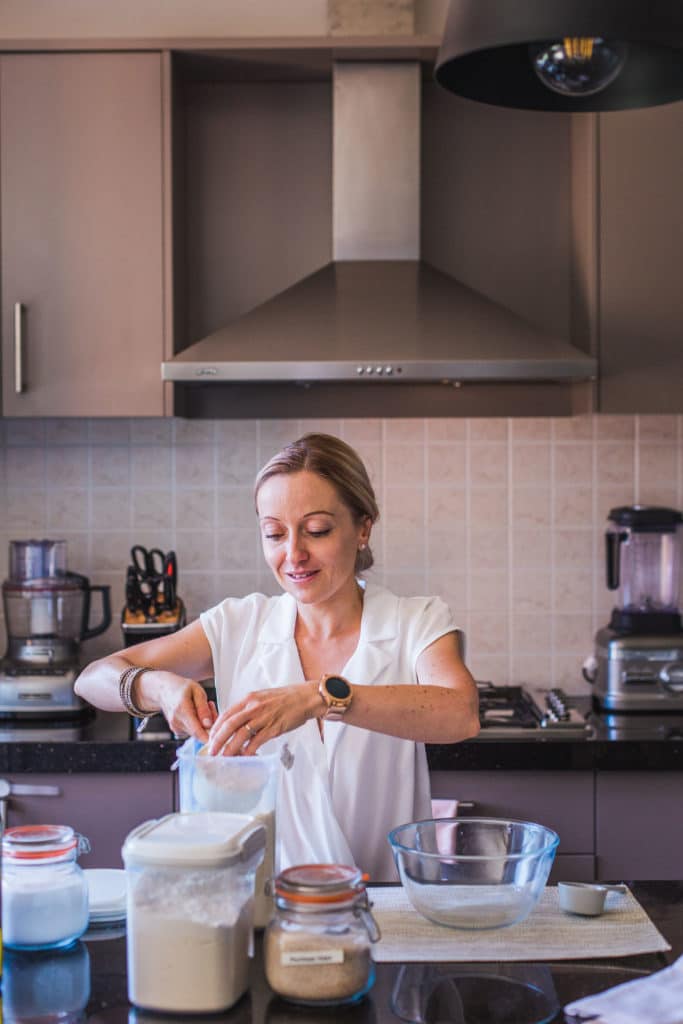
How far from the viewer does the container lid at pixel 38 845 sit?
145cm

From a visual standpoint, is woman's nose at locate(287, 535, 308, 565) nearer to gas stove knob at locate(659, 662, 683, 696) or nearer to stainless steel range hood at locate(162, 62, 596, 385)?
stainless steel range hood at locate(162, 62, 596, 385)

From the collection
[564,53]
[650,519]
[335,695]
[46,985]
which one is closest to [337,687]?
[335,695]

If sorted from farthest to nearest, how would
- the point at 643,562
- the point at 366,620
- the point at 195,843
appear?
the point at 643,562 → the point at 366,620 → the point at 195,843

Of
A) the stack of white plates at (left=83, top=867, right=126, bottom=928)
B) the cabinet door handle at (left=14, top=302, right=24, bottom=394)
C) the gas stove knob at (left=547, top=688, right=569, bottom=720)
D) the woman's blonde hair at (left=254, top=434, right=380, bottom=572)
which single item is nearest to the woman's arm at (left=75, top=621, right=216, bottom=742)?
the stack of white plates at (left=83, top=867, right=126, bottom=928)

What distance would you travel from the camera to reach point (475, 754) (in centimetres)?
275

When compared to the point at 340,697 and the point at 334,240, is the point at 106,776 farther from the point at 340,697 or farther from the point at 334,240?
Result: the point at 334,240

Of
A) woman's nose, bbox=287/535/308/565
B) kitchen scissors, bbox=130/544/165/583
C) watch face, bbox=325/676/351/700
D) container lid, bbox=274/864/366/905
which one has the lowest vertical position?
container lid, bbox=274/864/366/905

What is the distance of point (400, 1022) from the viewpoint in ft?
4.25

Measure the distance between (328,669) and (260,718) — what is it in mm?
544

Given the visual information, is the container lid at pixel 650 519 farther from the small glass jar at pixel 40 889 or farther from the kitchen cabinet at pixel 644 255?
the small glass jar at pixel 40 889

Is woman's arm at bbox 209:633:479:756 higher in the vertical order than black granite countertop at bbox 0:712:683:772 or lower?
higher

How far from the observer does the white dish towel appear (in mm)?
1282

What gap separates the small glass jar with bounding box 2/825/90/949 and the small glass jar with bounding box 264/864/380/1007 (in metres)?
0.29

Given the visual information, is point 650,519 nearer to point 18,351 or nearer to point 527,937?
point 18,351
